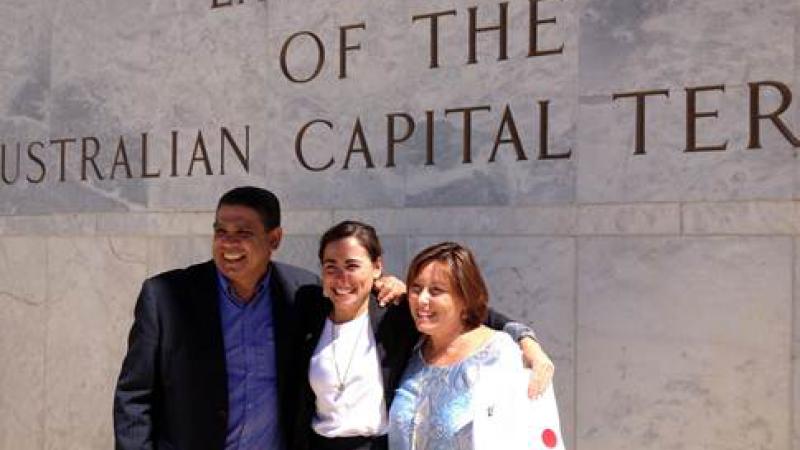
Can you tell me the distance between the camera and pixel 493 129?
482 cm

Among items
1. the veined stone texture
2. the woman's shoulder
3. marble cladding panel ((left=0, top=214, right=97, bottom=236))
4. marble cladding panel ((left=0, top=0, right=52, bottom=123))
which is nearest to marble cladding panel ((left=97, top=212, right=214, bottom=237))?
the veined stone texture

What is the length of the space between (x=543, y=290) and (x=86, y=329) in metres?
3.06

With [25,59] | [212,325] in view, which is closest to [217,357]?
[212,325]

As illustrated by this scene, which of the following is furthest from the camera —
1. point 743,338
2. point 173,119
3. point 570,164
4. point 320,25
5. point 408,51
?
point 173,119

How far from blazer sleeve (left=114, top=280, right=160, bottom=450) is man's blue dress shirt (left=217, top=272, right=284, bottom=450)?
23 cm

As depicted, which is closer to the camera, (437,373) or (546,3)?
(437,373)

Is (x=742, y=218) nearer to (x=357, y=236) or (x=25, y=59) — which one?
(x=357, y=236)

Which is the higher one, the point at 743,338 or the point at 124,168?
the point at 124,168

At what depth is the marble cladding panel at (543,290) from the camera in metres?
4.60

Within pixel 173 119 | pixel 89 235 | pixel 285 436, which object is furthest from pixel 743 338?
pixel 89 235

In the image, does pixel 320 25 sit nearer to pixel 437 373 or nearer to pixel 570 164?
pixel 570 164

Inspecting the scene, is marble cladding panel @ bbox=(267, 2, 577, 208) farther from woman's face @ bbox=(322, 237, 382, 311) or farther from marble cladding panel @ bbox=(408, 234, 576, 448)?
woman's face @ bbox=(322, 237, 382, 311)

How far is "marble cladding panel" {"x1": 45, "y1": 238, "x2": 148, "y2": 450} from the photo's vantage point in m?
6.30

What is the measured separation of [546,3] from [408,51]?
746 millimetres
